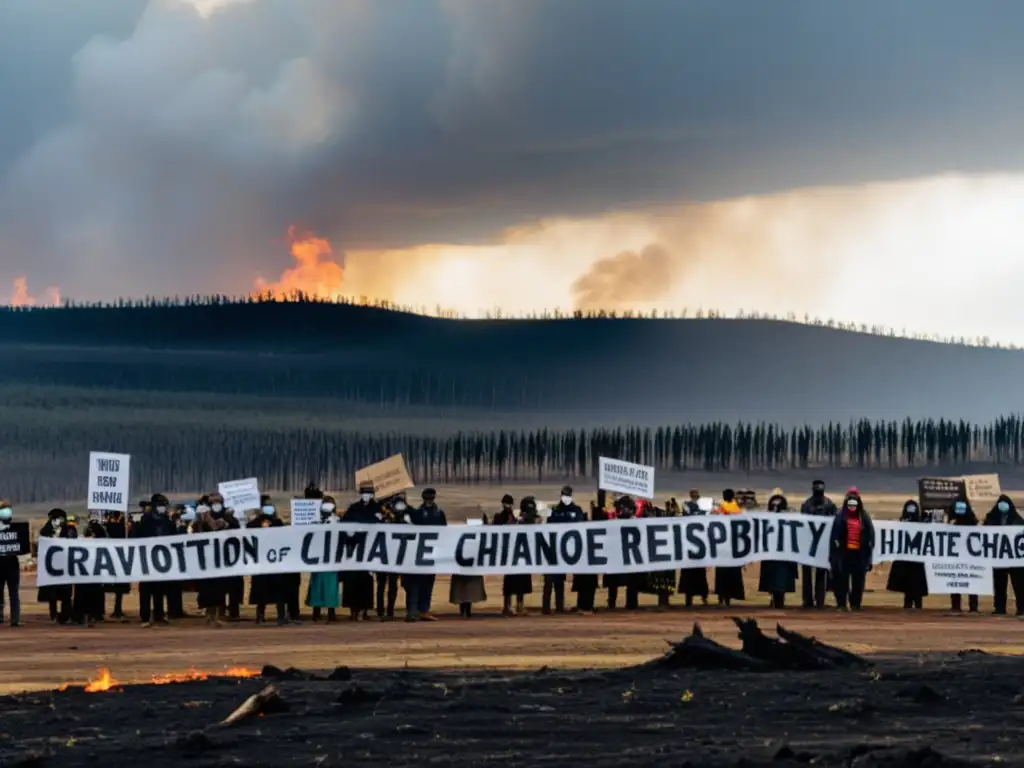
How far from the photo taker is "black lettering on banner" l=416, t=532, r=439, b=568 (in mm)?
30859

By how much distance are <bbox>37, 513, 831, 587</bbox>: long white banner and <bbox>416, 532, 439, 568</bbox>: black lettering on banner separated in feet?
0.05

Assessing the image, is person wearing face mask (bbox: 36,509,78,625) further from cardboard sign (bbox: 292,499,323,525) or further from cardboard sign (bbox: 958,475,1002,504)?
cardboard sign (bbox: 958,475,1002,504)

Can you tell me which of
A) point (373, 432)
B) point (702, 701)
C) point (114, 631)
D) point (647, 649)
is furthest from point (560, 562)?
point (373, 432)

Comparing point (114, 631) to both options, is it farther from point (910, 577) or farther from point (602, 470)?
point (910, 577)

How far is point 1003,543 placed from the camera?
3231 centimetres

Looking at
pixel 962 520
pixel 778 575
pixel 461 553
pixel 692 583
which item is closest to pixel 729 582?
pixel 692 583

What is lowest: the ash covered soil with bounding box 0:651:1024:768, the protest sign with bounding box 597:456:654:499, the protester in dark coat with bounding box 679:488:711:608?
the ash covered soil with bounding box 0:651:1024:768

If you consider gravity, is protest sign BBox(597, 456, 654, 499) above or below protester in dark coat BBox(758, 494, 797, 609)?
above

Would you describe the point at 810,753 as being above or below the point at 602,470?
below

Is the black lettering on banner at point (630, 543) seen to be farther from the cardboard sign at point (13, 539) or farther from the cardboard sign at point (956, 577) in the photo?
the cardboard sign at point (13, 539)

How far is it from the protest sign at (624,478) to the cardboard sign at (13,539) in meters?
10.1

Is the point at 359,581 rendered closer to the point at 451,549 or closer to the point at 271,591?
the point at 271,591

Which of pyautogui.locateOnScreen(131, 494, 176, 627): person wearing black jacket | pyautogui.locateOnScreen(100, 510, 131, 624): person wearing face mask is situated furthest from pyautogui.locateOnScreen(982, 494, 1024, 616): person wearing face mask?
pyautogui.locateOnScreen(100, 510, 131, 624): person wearing face mask

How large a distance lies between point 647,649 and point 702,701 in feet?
25.2
